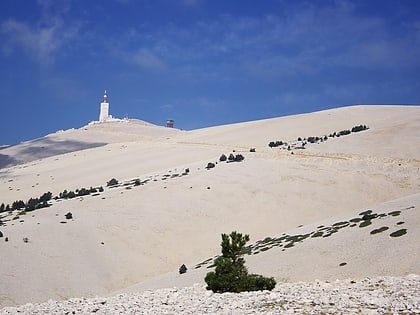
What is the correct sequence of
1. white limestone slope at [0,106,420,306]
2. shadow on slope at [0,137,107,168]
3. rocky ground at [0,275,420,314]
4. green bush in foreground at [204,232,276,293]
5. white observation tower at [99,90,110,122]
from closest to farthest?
rocky ground at [0,275,420,314]
green bush in foreground at [204,232,276,293]
white limestone slope at [0,106,420,306]
shadow on slope at [0,137,107,168]
white observation tower at [99,90,110,122]

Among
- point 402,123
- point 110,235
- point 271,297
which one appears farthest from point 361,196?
point 402,123

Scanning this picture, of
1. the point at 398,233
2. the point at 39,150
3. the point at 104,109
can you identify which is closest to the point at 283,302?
the point at 398,233

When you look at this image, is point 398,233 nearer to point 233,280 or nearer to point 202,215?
point 233,280

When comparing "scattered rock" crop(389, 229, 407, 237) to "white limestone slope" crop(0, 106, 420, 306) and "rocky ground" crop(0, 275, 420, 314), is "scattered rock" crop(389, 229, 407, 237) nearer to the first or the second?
"white limestone slope" crop(0, 106, 420, 306)

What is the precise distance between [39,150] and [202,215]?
300ft

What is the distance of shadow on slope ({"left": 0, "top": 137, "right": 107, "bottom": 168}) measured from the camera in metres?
110

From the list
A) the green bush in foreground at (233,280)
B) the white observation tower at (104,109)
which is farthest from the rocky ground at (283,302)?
the white observation tower at (104,109)

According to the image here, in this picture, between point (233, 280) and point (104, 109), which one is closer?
point (233, 280)

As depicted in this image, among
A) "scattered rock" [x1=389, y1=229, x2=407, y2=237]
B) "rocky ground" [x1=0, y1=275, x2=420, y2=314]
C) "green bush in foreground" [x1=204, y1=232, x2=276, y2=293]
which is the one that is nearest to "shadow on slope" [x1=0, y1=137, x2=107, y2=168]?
"scattered rock" [x1=389, y1=229, x2=407, y2=237]

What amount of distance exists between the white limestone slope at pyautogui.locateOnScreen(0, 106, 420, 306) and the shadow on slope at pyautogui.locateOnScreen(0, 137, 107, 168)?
99.9ft

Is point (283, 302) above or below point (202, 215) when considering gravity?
below

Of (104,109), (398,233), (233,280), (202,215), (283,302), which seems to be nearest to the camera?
(283,302)

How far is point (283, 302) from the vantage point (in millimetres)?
10898

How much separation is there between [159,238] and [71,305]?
2210cm
